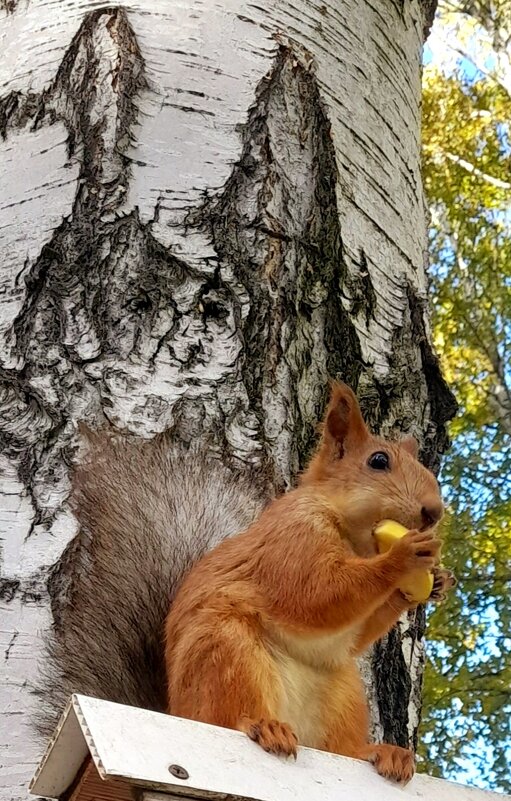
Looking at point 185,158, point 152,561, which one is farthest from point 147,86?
point 152,561

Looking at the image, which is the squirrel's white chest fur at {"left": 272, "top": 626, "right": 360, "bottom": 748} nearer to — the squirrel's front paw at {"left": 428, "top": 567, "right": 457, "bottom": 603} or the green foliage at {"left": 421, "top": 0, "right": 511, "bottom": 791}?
the squirrel's front paw at {"left": 428, "top": 567, "right": 457, "bottom": 603}

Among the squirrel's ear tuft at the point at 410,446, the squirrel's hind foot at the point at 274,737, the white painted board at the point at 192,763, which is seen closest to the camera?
the white painted board at the point at 192,763

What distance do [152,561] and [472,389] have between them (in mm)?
4780

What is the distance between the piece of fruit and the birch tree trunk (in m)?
0.15

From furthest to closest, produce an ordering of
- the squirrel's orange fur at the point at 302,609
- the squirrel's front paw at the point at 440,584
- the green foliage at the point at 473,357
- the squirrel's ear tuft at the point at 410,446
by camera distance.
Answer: the green foliage at the point at 473,357 → the squirrel's ear tuft at the point at 410,446 → the squirrel's front paw at the point at 440,584 → the squirrel's orange fur at the point at 302,609

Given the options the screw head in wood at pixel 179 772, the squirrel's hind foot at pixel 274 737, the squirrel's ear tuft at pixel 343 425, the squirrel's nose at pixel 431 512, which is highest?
the squirrel's ear tuft at pixel 343 425

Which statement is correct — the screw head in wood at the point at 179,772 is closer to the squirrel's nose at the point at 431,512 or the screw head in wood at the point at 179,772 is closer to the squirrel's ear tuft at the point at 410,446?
the squirrel's nose at the point at 431,512

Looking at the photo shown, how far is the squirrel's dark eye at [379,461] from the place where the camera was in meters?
1.29

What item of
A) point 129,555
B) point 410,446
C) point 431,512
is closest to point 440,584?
point 431,512

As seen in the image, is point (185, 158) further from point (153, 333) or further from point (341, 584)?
point (341, 584)

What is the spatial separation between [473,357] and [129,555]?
4.85 m

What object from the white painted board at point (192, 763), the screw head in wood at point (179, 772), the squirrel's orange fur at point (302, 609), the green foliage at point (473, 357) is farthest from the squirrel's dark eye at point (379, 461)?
the green foliage at point (473, 357)

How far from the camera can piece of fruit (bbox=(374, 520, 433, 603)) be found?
1.16m

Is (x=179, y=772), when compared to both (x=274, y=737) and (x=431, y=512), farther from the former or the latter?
(x=431, y=512)
